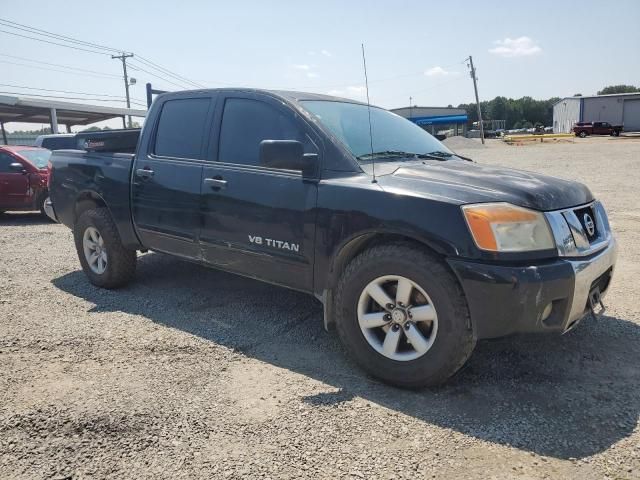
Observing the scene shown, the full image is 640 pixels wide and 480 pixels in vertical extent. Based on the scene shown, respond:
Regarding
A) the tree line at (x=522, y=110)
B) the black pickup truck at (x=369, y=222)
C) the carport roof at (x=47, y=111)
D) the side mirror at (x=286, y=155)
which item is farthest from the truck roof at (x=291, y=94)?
the tree line at (x=522, y=110)

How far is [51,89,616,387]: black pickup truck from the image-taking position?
265 centimetres

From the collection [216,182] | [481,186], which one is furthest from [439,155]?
[216,182]

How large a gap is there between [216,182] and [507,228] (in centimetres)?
212

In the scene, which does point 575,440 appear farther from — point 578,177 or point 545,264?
point 578,177

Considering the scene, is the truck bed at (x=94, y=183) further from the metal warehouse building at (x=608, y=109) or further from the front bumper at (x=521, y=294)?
the metal warehouse building at (x=608, y=109)

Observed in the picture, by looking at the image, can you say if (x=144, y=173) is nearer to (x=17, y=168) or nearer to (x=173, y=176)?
(x=173, y=176)

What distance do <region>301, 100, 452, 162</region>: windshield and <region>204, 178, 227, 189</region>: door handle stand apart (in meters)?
0.83

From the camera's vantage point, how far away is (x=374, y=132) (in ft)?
12.5

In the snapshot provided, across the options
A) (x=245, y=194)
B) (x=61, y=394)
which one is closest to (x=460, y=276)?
(x=245, y=194)

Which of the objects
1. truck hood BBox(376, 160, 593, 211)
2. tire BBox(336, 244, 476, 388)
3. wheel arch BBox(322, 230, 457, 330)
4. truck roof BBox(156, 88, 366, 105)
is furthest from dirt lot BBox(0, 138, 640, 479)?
truck roof BBox(156, 88, 366, 105)

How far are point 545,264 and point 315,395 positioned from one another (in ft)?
4.78

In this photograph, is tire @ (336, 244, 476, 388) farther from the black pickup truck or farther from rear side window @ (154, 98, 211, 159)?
rear side window @ (154, 98, 211, 159)

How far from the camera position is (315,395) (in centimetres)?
289

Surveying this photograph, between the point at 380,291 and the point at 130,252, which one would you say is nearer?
the point at 380,291
